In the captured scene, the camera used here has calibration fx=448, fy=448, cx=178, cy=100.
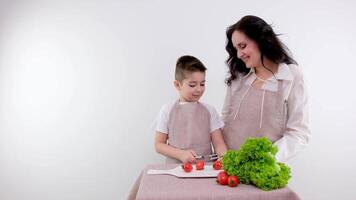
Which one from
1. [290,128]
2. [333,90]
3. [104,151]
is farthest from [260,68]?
[104,151]

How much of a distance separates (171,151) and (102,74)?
1.18 metres

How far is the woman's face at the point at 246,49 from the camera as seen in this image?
2408mm

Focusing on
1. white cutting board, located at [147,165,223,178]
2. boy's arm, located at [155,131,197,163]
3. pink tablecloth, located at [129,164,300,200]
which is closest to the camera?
pink tablecloth, located at [129,164,300,200]

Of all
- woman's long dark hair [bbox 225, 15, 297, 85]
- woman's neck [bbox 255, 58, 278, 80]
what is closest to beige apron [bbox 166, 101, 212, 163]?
woman's neck [bbox 255, 58, 278, 80]

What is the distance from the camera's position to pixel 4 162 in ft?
11.4

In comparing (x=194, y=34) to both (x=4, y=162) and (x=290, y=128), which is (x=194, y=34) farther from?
(x=4, y=162)

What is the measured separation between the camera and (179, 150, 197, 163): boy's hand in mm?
2404

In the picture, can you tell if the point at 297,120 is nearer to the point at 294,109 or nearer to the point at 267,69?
the point at 294,109

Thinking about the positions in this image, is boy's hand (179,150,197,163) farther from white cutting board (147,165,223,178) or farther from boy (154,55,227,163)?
white cutting board (147,165,223,178)

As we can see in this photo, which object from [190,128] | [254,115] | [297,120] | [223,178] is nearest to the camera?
[223,178]

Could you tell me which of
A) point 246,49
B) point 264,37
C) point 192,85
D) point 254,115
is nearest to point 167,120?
point 192,85

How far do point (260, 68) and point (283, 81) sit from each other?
18 cm

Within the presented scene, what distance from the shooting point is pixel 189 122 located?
262 cm

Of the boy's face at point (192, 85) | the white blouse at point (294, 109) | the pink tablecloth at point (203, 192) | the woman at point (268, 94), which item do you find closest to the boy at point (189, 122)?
the boy's face at point (192, 85)
